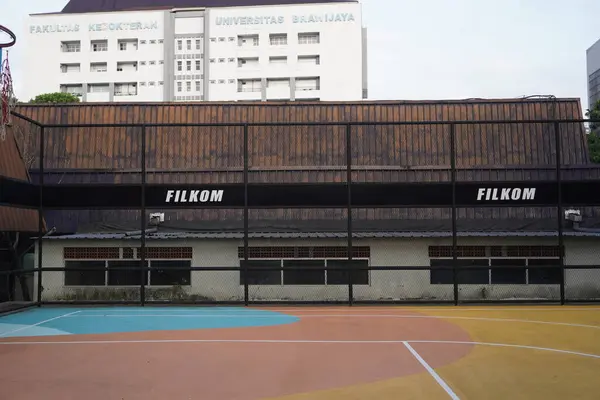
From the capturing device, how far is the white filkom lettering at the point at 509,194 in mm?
14469

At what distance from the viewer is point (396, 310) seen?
14180mm

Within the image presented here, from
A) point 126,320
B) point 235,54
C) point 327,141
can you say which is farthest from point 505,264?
point 235,54

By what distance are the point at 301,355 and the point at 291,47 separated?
204 ft

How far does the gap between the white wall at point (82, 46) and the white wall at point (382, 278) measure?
176 ft

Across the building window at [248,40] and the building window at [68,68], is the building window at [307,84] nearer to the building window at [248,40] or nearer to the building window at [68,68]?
the building window at [248,40]

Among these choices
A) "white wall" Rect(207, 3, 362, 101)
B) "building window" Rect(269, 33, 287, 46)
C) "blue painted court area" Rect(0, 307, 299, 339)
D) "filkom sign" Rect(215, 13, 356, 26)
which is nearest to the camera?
"blue painted court area" Rect(0, 307, 299, 339)

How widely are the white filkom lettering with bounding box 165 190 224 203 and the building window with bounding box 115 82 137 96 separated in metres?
58.2

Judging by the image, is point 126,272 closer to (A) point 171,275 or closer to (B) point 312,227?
(A) point 171,275

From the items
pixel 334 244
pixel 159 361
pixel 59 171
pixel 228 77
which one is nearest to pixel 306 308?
pixel 334 244

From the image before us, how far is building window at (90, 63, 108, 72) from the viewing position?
230ft

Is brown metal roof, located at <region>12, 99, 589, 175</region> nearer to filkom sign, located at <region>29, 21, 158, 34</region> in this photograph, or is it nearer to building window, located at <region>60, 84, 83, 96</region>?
filkom sign, located at <region>29, 21, 158, 34</region>

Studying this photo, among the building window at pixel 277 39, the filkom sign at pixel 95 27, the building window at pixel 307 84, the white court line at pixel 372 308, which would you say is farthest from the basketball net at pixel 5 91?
the filkom sign at pixel 95 27

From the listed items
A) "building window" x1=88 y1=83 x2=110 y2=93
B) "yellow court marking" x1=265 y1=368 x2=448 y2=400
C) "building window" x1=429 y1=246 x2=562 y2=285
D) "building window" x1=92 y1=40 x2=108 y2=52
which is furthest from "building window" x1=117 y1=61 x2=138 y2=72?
"yellow court marking" x1=265 y1=368 x2=448 y2=400

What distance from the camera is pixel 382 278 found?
1892 centimetres
